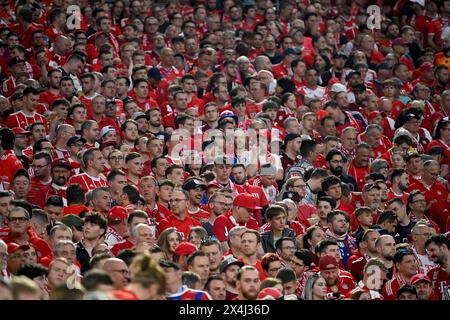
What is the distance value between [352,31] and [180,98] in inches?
204

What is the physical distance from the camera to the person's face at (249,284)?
836 cm

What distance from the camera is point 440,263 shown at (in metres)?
10.7

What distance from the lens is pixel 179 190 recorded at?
429 inches

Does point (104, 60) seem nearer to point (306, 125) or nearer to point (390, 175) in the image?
point (306, 125)

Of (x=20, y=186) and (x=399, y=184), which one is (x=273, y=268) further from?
(x=399, y=184)

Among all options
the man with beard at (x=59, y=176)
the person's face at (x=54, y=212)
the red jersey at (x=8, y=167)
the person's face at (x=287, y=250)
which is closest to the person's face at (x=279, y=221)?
the person's face at (x=287, y=250)

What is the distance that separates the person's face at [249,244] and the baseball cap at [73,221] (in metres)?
1.52

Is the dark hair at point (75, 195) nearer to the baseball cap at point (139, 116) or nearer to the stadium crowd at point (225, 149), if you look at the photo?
the stadium crowd at point (225, 149)

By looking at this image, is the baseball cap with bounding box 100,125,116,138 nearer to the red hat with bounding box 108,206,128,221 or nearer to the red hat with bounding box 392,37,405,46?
the red hat with bounding box 108,206,128,221

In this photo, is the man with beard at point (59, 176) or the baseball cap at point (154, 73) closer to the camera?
the man with beard at point (59, 176)

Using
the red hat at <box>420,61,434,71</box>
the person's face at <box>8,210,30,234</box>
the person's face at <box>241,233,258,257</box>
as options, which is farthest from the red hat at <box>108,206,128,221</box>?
the red hat at <box>420,61,434,71</box>
